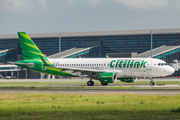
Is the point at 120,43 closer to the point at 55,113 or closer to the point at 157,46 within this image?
the point at 157,46

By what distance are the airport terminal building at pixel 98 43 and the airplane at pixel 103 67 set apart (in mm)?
70824

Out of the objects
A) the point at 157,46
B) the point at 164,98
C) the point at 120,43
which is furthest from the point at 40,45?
the point at 164,98

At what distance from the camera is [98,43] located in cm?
14312

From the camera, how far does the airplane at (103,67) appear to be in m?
52.9

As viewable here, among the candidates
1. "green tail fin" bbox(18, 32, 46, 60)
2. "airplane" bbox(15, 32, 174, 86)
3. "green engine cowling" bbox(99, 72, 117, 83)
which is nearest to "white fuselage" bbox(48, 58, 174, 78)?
"airplane" bbox(15, 32, 174, 86)

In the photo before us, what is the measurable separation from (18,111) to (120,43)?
400 feet

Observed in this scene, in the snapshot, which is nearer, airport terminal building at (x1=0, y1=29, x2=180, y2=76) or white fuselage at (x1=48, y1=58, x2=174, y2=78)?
white fuselage at (x1=48, y1=58, x2=174, y2=78)

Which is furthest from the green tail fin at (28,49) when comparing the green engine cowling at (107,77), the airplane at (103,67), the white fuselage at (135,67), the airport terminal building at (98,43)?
the airport terminal building at (98,43)

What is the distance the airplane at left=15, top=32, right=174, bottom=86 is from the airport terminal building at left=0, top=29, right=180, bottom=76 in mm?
70824

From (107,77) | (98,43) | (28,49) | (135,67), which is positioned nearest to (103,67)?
(107,77)

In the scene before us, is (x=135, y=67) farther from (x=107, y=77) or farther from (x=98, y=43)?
(x=98, y=43)

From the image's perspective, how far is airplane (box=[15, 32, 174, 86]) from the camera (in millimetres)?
52875

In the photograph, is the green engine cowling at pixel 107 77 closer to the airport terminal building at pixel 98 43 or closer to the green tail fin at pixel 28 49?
the green tail fin at pixel 28 49

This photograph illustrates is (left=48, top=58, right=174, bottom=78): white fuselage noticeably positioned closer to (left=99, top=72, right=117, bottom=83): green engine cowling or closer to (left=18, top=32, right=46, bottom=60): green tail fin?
(left=99, top=72, right=117, bottom=83): green engine cowling
